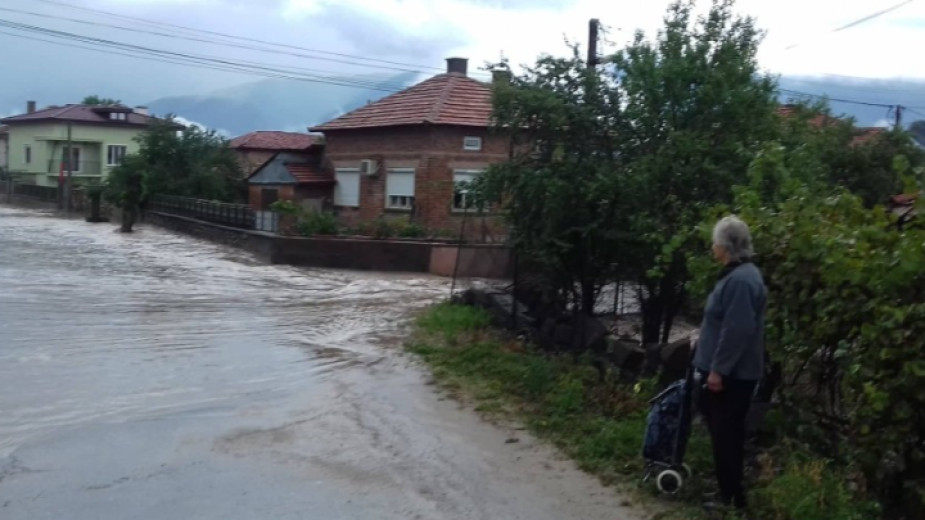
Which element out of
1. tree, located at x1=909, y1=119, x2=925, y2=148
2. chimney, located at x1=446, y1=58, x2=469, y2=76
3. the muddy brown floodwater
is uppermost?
chimney, located at x1=446, y1=58, x2=469, y2=76

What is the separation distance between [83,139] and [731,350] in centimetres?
7102

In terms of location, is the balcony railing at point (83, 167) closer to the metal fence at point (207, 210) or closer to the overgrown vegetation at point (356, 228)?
the metal fence at point (207, 210)

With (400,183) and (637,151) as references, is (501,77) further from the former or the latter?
(400,183)

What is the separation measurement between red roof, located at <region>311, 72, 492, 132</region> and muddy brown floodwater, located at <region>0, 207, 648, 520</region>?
15.4 metres

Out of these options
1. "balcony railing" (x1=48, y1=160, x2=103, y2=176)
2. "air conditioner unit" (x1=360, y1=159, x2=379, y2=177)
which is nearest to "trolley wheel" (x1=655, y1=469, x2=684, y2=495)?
"air conditioner unit" (x1=360, y1=159, x2=379, y2=177)

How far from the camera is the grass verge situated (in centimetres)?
586

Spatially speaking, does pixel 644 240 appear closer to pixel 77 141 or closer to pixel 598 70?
pixel 598 70

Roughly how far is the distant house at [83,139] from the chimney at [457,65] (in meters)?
38.1

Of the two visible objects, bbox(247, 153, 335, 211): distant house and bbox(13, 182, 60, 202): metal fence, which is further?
bbox(13, 182, 60, 202): metal fence

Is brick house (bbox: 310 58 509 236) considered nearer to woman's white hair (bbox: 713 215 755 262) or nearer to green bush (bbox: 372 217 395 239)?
green bush (bbox: 372 217 395 239)

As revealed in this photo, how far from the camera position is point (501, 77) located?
39.0ft

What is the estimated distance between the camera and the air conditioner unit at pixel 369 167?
33.7 meters

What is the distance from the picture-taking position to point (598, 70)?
452 inches

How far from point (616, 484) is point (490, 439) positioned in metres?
1.55
